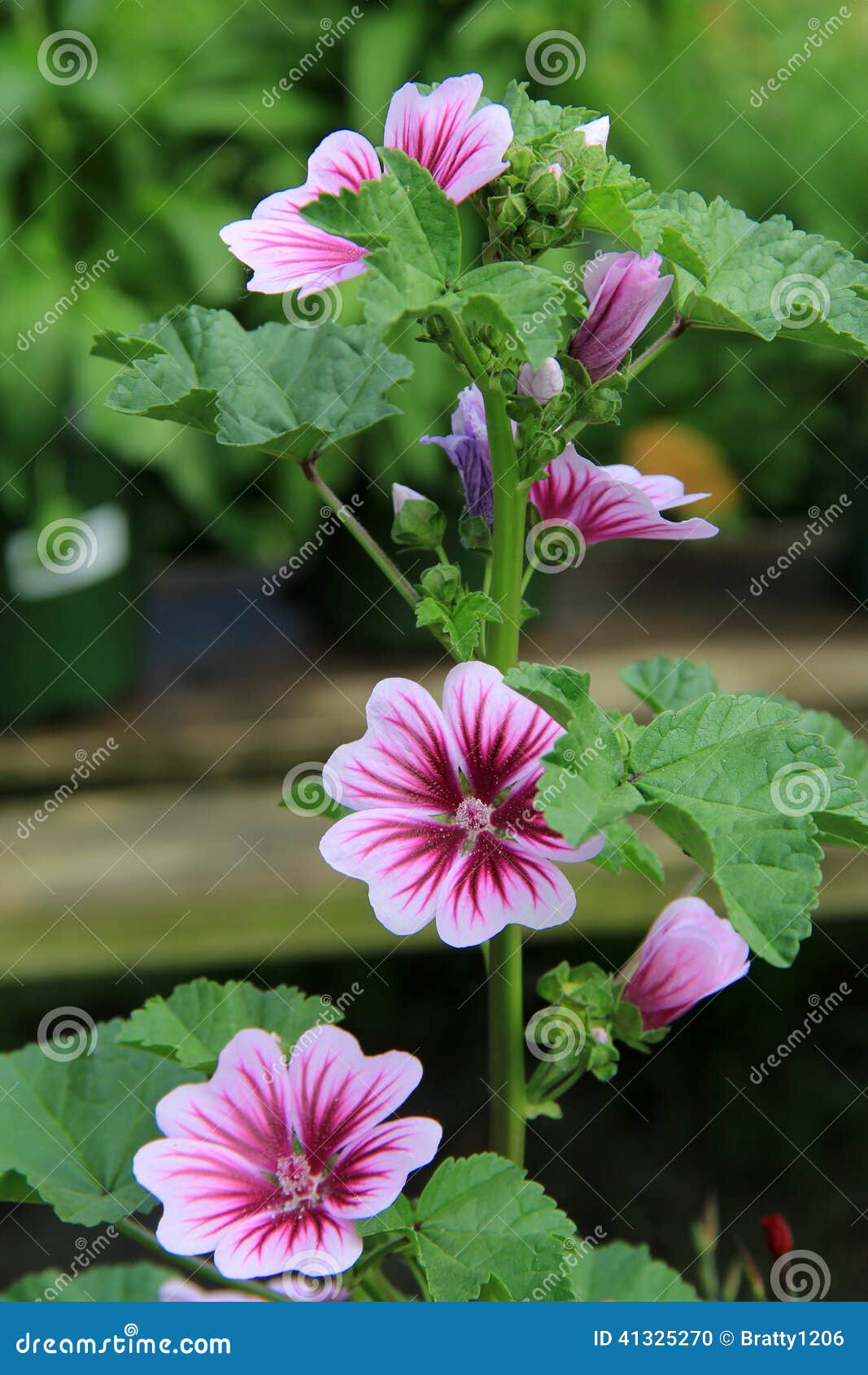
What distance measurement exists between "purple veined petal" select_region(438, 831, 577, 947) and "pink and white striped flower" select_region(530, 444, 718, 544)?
4.1 inches

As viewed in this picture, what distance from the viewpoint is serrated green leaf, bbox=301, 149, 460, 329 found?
0.30 metres

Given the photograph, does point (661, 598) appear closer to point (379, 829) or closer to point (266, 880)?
point (266, 880)

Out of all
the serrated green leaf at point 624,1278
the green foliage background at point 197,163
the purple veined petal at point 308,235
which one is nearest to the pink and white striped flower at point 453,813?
the purple veined petal at point 308,235

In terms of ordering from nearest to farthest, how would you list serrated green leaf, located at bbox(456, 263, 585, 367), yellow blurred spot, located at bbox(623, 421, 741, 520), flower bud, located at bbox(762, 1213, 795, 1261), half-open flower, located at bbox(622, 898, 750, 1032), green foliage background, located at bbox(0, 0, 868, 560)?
serrated green leaf, located at bbox(456, 263, 585, 367), half-open flower, located at bbox(622, 898, 750, 1032), flower bud, located at bbox(762, 1213, 795, 1261), green foliage background, located at bbox(0, 0, 868, 560), yellow blurred spot, located at bbox(623, 421, 741, 520)

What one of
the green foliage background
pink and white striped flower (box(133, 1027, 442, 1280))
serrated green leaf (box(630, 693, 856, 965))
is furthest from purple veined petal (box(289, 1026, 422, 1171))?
the green foliage background

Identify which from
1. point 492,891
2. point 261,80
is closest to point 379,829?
point 492,891

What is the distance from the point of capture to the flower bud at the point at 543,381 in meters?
0.35

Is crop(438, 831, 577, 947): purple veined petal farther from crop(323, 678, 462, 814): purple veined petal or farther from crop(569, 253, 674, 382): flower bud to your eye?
crop(569, 253, 674, 382): flower bud

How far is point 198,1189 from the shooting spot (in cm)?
38

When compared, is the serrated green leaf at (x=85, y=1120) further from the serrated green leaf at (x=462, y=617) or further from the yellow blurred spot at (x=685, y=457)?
the yellow blurred spot at (x=685, y=457)

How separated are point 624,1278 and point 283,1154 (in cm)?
21

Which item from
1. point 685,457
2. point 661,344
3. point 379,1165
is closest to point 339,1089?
point 379,1165

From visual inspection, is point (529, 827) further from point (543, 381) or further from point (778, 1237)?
point (778, 1237)

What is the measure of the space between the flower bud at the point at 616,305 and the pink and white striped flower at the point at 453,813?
9 cm
